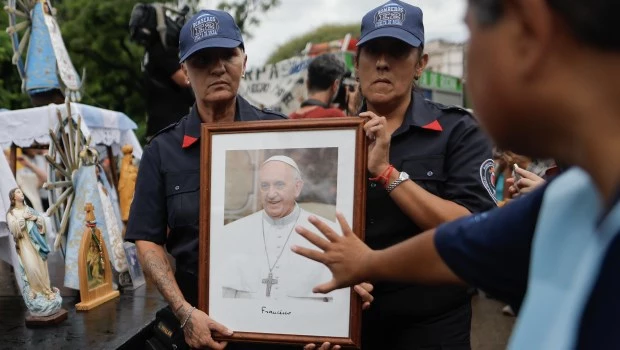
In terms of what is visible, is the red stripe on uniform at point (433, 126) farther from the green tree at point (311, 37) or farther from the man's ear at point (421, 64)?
the green tree at point (311, 37)

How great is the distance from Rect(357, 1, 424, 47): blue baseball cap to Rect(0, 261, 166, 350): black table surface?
257cm

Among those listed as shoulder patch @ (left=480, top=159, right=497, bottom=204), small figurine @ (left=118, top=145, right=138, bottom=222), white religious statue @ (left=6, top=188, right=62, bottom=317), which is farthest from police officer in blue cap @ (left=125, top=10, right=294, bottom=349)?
small figurine @ (left=118, top=145, right=138, bottom=222)

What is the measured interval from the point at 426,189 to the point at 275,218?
0.58 metres

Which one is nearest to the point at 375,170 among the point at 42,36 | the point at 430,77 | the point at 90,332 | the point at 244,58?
the point at 244,58

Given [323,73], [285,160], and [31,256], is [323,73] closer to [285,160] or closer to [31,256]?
[31,256]

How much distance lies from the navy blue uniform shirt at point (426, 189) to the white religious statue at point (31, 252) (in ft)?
8.75

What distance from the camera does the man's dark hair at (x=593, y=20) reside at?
746 millimetres

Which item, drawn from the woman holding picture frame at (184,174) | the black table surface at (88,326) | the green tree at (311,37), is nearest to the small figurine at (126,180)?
the black table surface at (88,326)

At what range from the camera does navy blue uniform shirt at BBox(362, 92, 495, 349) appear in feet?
7.21

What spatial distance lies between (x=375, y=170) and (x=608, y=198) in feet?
4.03

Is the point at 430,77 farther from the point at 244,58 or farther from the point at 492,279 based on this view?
the point at 492,279

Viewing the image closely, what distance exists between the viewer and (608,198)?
2.64 ft

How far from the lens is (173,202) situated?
2.35 metres

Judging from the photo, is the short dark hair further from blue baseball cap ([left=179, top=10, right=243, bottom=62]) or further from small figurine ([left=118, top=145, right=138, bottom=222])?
blue baseball cap ([left=179, top=10, right=243, bottom=62])
